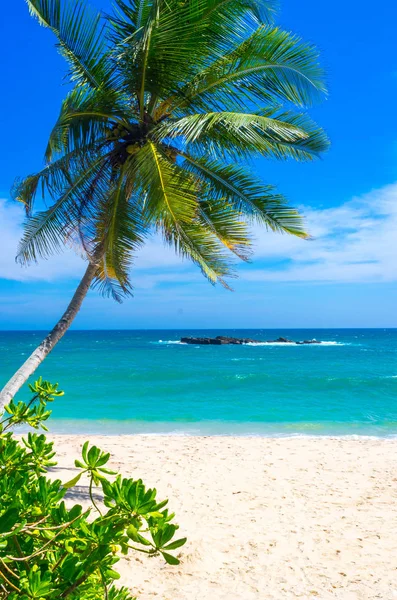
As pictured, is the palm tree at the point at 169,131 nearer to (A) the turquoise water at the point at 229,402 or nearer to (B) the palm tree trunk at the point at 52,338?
(B) the palm tree trunk at the point at 52,338

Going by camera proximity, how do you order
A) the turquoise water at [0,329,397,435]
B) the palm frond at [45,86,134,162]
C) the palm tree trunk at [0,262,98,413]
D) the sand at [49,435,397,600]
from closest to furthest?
the sand at [49,435,397,600] → the palm tree trunk at [0,262,98,413] → the palm frond at [45,86,134,162] → the turquoise water at [0,329,397,435]

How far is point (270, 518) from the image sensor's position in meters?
5.70

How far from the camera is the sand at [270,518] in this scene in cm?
421

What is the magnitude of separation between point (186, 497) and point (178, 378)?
19.5 m

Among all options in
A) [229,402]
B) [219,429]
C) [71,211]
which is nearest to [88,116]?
[71,211]

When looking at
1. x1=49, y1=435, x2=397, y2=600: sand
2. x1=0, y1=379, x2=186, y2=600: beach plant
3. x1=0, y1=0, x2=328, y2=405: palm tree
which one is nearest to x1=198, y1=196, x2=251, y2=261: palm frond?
x1=0, y1=0, x2=328, y2=405: palm tree

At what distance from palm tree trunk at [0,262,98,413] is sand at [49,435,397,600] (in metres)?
1.97

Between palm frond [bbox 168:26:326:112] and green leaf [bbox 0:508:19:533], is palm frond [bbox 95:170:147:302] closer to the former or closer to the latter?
palm frond [bbox 168:26:326:112]

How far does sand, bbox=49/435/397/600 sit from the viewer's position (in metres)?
4.21

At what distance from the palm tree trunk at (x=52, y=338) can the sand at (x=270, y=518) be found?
1971mm

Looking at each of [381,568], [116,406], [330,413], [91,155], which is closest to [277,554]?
[381,568]

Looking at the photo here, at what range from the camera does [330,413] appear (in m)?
15.6

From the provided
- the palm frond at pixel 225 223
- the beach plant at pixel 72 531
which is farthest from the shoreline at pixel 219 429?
the beach plant at pixel 72 531

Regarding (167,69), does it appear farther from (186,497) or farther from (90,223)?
(186,497)
